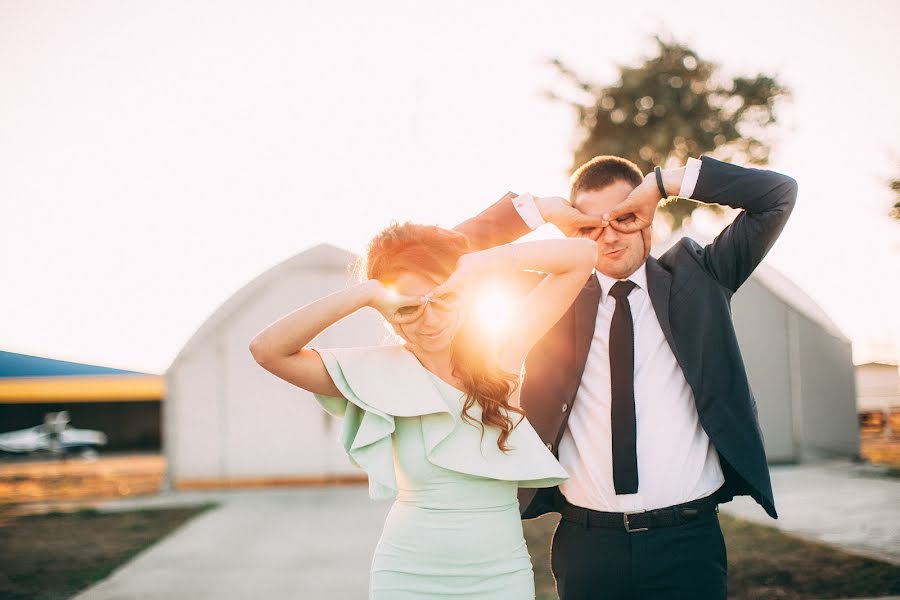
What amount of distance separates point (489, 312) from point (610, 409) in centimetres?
50

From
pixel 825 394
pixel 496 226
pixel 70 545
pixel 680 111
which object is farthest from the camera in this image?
pixel 680 111

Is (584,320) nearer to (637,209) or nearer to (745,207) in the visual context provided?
(637,209)

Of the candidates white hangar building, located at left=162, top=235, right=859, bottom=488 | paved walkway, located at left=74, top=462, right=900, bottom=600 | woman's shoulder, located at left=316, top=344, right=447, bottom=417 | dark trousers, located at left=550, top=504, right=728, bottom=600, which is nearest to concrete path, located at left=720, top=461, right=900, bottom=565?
paved walkway, located at left=74, top=462, right=900, bottom=600

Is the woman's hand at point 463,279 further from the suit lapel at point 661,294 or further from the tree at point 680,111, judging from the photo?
the tree at point 680,111

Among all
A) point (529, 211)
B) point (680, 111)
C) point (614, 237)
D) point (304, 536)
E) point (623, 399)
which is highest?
point (680, 111)

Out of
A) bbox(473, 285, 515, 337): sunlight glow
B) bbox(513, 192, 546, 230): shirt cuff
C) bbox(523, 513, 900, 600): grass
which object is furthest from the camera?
bbox(523, 513, 900, 600): grass

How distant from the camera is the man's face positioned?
254cm

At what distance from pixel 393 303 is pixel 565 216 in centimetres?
80

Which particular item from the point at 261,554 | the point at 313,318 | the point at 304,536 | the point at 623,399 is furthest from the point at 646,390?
the point at 304,536

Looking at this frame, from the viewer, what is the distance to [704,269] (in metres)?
2.53

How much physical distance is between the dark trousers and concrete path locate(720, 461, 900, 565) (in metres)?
4.40

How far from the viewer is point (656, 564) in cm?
235

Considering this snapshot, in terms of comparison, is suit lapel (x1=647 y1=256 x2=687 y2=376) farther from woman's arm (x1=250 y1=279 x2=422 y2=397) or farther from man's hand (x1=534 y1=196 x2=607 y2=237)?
woman's arm (x1=250 y1=279 x2=422 y2=397)

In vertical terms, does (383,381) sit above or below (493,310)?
below
